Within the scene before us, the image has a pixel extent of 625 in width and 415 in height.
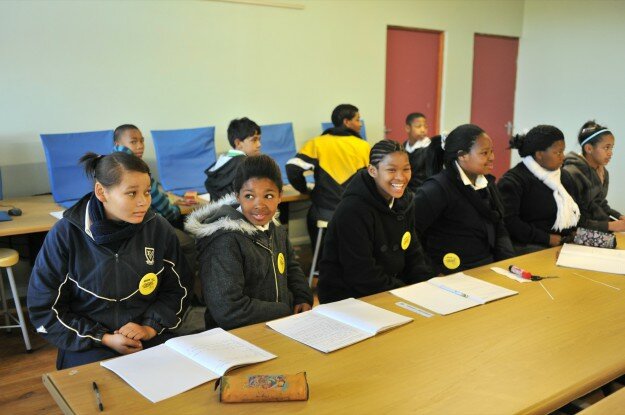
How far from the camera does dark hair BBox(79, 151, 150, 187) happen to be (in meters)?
1.88

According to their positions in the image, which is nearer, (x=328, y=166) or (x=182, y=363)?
(x=182, y=363)

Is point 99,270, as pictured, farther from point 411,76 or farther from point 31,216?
point 411,76

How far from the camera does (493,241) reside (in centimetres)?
280

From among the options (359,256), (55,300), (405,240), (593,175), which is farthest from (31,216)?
(593,175)

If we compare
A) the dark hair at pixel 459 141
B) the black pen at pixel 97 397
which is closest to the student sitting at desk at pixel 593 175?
the dark hair at pixel 459 141

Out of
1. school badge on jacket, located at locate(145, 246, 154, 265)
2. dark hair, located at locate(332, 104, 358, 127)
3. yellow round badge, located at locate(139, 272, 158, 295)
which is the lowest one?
yellow round badge, located at locate(139, 272, 158, 295)

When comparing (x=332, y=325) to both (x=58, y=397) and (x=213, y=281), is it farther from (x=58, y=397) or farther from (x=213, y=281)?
(x=58, y=397)

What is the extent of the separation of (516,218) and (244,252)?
1.79 metres

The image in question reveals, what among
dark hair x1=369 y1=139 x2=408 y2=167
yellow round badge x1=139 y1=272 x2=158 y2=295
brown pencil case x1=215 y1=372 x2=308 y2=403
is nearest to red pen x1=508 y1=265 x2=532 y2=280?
dark hair x1=369 y1=139 x2=408 y2=167

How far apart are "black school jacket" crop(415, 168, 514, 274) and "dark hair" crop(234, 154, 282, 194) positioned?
3.04ft

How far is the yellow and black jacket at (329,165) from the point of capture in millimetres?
3967

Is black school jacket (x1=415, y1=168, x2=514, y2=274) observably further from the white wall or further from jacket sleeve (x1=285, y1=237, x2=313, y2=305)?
the white wall

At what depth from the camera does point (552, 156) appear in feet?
10.2

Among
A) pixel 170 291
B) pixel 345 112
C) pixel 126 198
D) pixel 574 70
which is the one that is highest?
pixel 574 70
